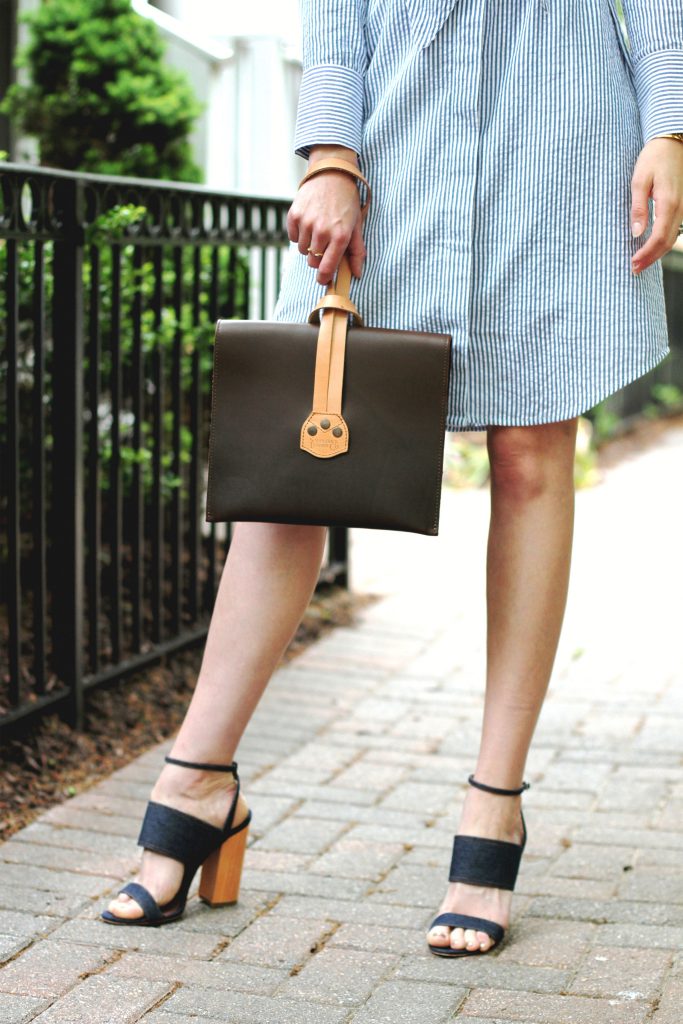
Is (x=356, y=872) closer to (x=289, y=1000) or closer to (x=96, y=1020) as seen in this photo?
(x=289, y=1000)

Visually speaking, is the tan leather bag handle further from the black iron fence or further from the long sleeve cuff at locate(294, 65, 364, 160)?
the black iron fence

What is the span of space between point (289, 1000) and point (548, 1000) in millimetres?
374

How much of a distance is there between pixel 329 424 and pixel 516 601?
47 cm

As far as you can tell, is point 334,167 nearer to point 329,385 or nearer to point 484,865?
point 329,385

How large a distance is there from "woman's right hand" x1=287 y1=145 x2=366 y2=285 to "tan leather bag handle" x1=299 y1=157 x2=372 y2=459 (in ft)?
0.23

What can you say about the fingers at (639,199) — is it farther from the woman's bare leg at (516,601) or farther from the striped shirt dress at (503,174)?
the woman's bare leg at (516,601)

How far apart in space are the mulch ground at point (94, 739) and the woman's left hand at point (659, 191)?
162 centimetres

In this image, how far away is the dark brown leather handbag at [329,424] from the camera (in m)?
2.12

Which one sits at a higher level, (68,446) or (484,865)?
(68,446)

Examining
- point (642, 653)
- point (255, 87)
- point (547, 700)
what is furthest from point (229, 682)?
point (255, 87)

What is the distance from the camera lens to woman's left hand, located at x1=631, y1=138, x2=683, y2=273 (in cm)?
221

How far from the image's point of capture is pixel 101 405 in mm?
4281

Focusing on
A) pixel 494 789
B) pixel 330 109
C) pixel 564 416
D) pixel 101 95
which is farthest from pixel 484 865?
pixel 101 95

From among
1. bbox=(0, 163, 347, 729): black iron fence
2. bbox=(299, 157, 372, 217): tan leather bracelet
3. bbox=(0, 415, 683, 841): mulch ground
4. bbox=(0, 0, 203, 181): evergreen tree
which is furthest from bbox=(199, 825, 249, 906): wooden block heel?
A: bbox=(0, 0, 203, 181): evergreen tree
